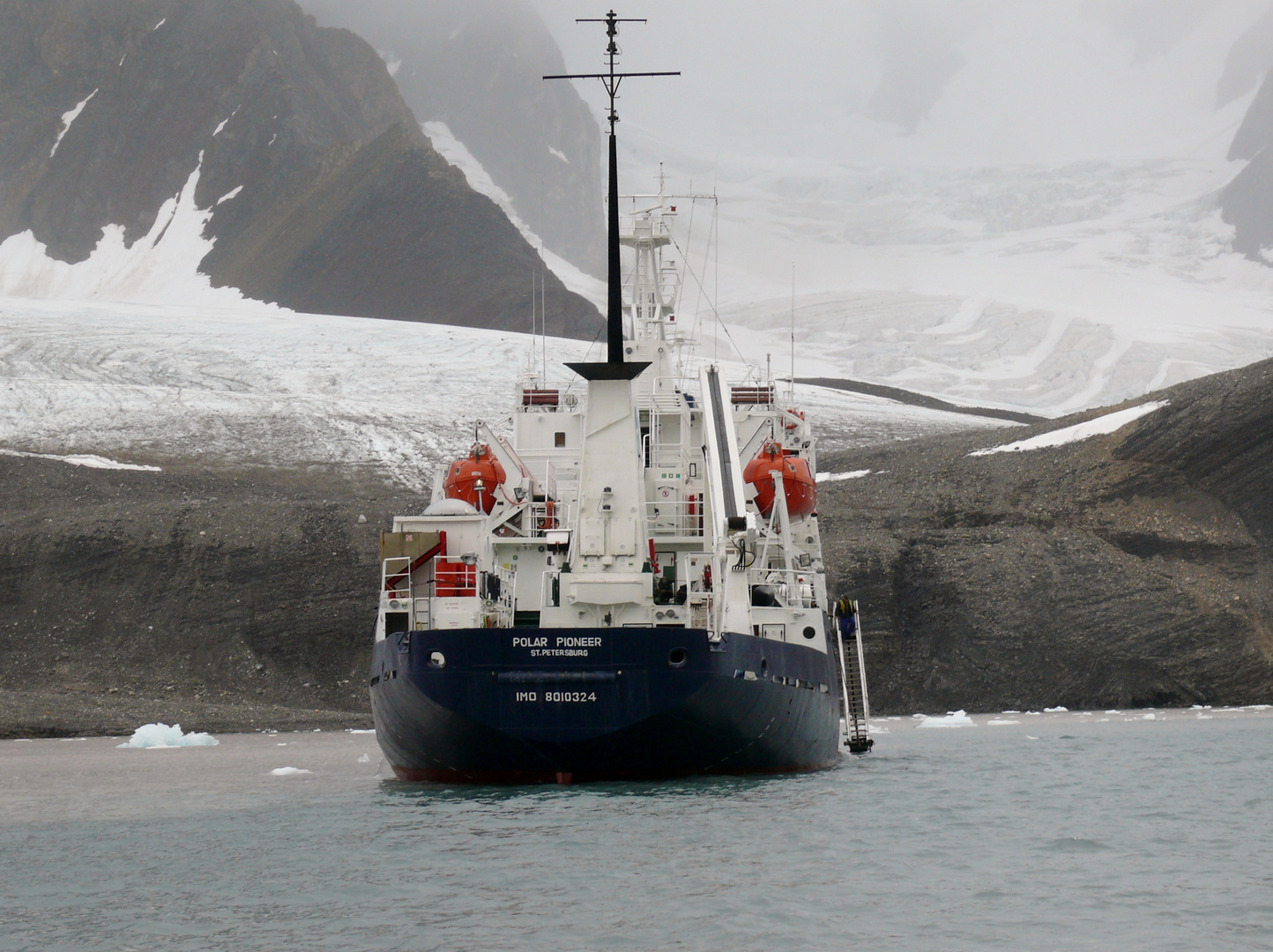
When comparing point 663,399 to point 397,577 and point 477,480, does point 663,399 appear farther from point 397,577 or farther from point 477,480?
point 397,577

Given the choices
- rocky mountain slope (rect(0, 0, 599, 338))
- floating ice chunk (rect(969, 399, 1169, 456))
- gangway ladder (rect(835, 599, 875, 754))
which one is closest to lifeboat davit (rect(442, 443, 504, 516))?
gangway ladder (rect(835, 599, 875, 754))

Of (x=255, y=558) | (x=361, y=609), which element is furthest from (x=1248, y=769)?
(x=255, y=558)

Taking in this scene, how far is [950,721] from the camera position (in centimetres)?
4569

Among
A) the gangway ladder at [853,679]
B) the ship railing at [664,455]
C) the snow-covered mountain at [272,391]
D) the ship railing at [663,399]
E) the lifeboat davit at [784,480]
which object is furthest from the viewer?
the snow-covered mountain at [272,391]

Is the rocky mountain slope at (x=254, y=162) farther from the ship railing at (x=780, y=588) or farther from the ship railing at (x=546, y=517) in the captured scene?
the ship railing at (x=780, y=588)

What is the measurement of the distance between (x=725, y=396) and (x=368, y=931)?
16421 millimetres

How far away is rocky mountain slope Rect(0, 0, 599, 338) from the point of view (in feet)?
491

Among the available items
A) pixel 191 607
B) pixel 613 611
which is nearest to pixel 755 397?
pixel 613 611

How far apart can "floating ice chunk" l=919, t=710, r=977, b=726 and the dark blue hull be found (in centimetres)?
2015

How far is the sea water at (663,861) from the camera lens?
14664 millimetres

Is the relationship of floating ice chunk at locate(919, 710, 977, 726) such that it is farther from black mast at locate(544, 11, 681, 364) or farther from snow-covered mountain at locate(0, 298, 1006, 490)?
snow-covered mountain at locate(0, 298, 1006, 490)

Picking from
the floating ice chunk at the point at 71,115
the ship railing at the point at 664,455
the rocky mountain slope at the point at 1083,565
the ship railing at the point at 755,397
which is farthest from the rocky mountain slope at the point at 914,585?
the floating ice chunk at the point at 71,115

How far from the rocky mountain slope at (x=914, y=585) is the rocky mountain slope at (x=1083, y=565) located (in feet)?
0.23

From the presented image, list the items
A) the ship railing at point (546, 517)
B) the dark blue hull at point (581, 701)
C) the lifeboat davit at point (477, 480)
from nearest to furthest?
the dark blue hull at point (581, 701) < the ship railing at point (546, 517) < the lifeboat davit at point (477, 480)
